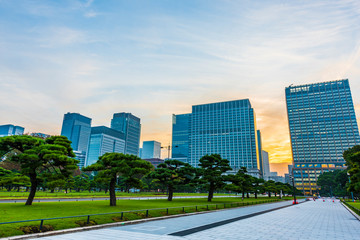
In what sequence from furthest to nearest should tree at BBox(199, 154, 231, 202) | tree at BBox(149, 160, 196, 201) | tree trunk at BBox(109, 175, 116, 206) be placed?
1. tree at BBox(199, 154, 231, 202)
2. tree at BBox(149, 160, 196, 201)
3. tree trunk at BBox(109, 175, 116, 206)

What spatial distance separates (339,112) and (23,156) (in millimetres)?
245328

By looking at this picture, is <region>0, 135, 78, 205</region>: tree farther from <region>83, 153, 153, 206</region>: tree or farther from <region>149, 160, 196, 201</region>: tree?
<region>149, 160, 196, 201</region>: tree

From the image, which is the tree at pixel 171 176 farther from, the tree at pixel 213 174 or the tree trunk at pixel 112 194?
the tree trunk at pixel 112 194

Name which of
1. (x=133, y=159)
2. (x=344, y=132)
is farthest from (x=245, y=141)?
(x=133, y=159)

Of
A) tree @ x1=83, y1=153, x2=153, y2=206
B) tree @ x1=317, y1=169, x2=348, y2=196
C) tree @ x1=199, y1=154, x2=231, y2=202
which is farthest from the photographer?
tree @ x1=317, y1=169, x2=348, y2=196

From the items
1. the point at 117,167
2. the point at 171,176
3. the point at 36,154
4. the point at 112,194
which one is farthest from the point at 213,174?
the point at 36,154

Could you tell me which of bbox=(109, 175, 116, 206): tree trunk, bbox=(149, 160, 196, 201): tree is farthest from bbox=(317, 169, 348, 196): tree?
bbox=(109, 175, 116, 206): tree trunk

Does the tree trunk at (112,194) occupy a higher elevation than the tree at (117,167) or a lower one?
lower

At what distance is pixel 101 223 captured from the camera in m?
15.1

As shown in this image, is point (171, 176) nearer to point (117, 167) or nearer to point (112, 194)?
point (112, 194)

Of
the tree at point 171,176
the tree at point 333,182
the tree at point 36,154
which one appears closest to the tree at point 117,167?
the tree at point 36,154

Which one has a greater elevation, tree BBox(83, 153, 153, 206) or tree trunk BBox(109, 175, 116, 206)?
tree BBox(83, 153, 153, 206)

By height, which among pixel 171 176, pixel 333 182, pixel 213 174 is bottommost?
pixel 171 176

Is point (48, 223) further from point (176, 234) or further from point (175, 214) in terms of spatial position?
point (175, 214)
